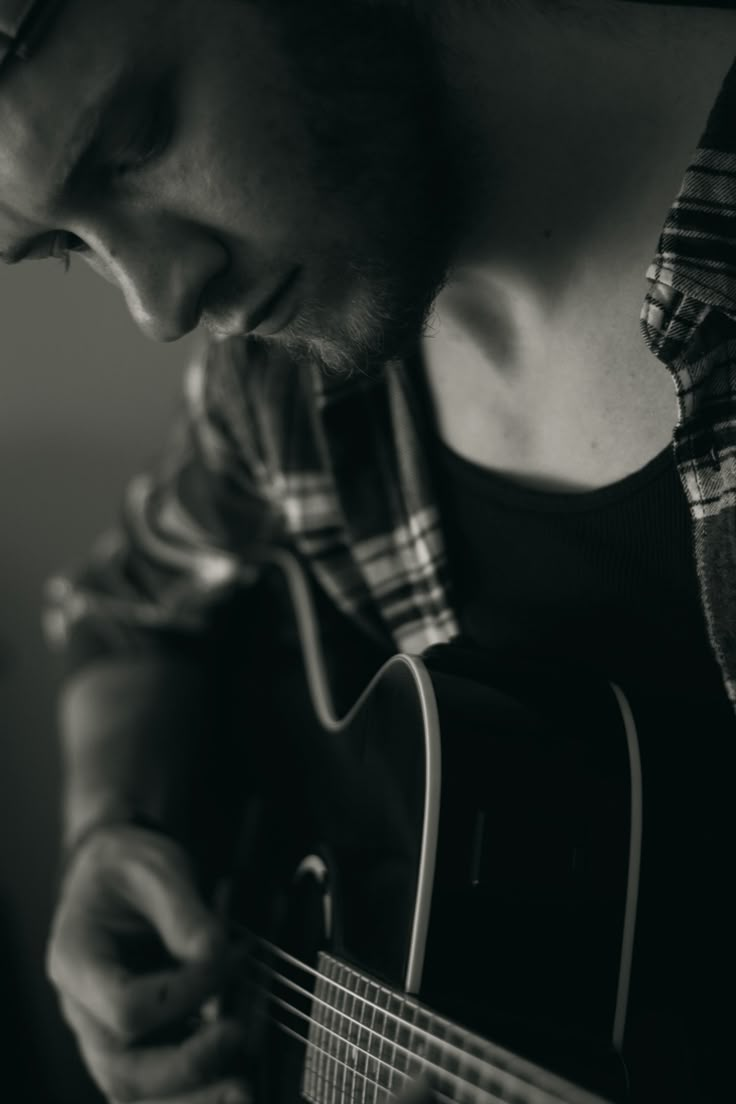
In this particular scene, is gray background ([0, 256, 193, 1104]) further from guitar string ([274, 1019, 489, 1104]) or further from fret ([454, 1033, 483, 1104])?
fret ([454, 1033, 483, 1104])

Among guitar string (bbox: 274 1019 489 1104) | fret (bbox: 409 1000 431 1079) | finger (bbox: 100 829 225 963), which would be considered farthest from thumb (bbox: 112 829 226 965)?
fret (bbox: 409 1000 431 1079)

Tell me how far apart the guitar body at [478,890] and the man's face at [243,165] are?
28 centimetres

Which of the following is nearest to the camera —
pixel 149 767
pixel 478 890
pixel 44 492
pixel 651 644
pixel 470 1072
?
pixel 470 1072

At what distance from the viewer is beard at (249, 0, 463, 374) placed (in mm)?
746

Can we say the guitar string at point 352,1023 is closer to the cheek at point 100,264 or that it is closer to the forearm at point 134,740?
the forearm at point 134,740

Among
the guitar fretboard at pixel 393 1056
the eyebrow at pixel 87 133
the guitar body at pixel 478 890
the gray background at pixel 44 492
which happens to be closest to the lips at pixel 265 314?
the eyebrow at pixel 87 133

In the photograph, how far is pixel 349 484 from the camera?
105cm

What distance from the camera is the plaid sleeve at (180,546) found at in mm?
1221

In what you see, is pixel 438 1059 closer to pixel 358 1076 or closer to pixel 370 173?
pixel 358 1076

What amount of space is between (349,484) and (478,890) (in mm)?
445

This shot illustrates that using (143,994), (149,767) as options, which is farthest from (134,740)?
(143,994)

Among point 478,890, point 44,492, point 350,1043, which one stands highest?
point 44,492

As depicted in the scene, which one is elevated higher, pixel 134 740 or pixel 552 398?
pixel 552 398

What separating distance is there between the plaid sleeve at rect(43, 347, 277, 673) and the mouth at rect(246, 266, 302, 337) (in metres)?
0.35
